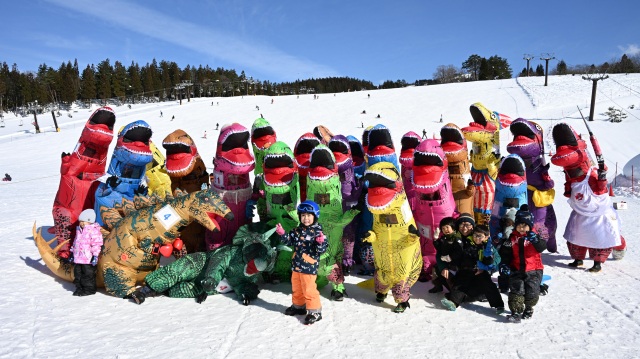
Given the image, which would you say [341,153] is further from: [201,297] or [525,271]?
[525,271]

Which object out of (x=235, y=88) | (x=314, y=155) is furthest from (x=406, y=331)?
(x=235, y=88)

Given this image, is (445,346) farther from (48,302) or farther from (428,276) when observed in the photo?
(48,302)

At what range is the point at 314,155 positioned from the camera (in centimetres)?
477

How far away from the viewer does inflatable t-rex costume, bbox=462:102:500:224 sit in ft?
18.5

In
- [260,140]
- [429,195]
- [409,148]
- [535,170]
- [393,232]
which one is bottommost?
[393,232]

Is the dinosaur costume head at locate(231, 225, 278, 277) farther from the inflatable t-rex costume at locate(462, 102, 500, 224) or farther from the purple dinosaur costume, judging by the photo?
the inflatable t-rex costume at locate(462, 102, 500, 224)

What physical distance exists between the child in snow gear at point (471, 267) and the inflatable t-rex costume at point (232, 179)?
9.12ft

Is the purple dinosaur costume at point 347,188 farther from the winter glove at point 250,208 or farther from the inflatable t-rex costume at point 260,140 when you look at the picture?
the winter glove at point 250,208

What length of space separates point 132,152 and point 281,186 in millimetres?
2245

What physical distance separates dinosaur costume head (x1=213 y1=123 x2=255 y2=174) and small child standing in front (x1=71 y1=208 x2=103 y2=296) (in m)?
1.67

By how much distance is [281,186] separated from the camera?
194 inches

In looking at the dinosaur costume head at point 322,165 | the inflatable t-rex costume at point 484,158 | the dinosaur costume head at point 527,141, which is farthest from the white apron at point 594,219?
the dinosaur costume head at point 322,165

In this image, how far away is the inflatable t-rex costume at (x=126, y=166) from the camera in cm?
561

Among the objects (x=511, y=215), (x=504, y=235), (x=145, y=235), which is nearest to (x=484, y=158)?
(x=511, y=215)
